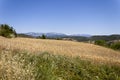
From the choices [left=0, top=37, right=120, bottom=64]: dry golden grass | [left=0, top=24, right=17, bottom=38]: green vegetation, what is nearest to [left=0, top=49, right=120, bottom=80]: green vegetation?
[left=0, top=37, right=120, bottom=64]: dry golden grass

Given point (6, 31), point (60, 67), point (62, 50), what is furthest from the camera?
point (6, 31)

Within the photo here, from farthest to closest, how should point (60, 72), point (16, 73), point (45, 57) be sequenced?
point (45, 57) < point (60, 72) < point (16, 73)

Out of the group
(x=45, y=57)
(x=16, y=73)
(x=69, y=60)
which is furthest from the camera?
(x=69, y=60)

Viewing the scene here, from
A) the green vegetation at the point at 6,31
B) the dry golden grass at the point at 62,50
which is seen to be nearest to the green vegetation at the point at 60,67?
the dry golden grass at the point at 62,50

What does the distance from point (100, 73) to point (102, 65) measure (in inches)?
31.7

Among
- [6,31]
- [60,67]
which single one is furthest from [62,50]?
[6,31]

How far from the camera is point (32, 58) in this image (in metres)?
7.79

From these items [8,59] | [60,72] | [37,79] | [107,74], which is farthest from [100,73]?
[8,59]

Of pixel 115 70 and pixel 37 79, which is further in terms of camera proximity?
pixel 115 70

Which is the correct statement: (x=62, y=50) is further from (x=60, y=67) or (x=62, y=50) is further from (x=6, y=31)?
(x=6, y=31)

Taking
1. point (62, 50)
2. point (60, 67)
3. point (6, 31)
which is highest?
point (6, 31)

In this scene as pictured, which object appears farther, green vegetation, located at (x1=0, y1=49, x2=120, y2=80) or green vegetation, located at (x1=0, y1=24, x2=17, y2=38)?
green vegetation, located at (x1=0, y1=24, x2=17, y2=38)

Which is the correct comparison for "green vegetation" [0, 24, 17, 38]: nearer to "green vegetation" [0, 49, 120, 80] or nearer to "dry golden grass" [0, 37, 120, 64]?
"dry golden grass" [0, 37, 120, 64]

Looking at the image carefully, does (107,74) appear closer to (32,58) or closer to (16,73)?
(32,58)
